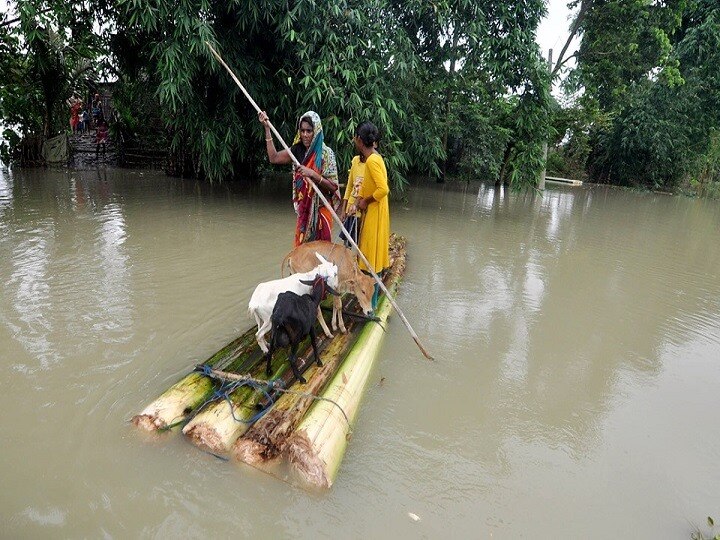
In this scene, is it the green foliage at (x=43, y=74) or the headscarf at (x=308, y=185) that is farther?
the green foliage at (x=43, y=74)

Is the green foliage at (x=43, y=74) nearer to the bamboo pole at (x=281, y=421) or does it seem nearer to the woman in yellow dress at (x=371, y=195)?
the woman in yellow dress at (x=371, y=195)

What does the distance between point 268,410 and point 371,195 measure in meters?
1.78

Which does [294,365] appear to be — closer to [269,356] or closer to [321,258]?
[269,356]

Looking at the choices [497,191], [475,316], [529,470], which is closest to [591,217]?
[497,191]

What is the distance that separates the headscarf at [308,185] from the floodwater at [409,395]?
964 mm

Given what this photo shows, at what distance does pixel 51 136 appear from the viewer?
13297 mm

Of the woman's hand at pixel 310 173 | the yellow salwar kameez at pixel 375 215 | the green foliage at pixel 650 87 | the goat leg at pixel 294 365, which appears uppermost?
the green foliage at pixel 650 87

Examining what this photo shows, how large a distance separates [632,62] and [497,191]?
5751 millimetres

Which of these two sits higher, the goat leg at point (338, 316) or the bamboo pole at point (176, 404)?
the goat leg at point (338, 316)

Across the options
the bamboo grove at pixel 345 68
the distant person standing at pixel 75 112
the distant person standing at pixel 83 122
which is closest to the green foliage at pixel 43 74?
the bamboo grove at pixel 345 68

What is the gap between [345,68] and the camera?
6.95 meters

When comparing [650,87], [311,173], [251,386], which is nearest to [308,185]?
[311,173]

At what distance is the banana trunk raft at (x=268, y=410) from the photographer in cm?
207

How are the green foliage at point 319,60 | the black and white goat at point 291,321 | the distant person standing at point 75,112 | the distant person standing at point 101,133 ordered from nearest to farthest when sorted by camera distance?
the black and white goat at point 291,321
the green foliage at point 319,60
the distant person standing at point 101,133
the distant person standing at point 75,112
